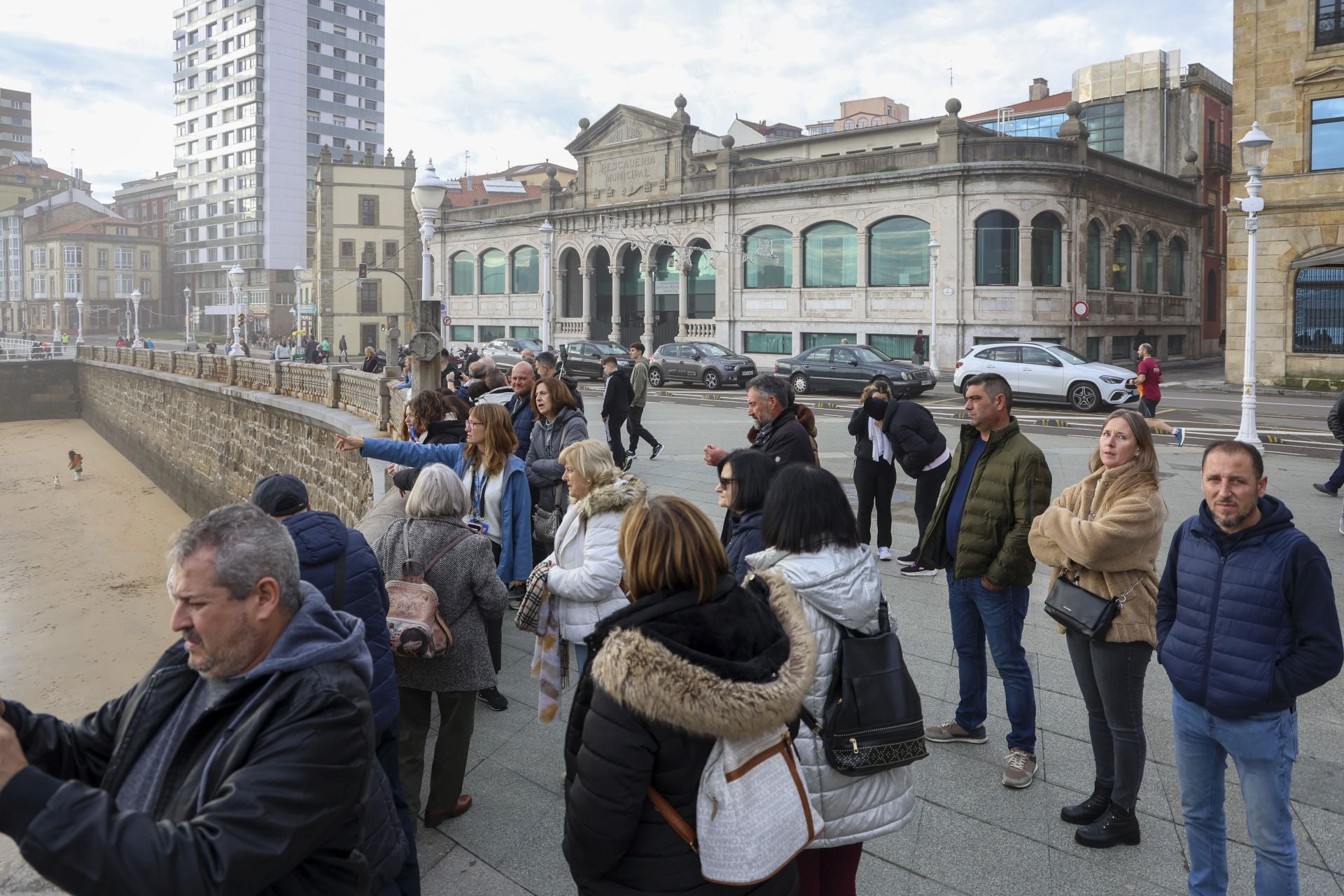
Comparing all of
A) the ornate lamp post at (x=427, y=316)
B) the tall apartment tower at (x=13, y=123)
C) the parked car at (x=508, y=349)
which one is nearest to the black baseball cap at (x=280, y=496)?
the ornate lamp post at (x=427, y=316)

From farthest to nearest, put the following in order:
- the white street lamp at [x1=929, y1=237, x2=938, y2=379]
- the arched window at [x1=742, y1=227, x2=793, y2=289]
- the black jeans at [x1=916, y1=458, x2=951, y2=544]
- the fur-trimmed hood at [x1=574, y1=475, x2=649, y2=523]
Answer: the arched window at [x1=742, y1=227, x2=793, y2=289]
the white street lamp at [x1=929, y1=237, x2=938, y2=379]
the black jeans at [x1=916, y1=458, x2=951, y2=544]
the fur-trimmed hood at [x1=574, y1=475, x2=649, y2=523]

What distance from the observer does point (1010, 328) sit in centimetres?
3516

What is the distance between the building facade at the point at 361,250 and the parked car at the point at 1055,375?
45.7 m

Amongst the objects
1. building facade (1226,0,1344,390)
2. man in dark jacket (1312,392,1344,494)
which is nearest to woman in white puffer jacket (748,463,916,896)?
man in dark jacket (1312,392,1344,494)

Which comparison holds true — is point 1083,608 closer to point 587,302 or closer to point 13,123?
point 587,302

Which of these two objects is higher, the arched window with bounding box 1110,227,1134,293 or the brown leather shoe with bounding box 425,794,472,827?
the arched window with bounding box 1110,227,1134,293

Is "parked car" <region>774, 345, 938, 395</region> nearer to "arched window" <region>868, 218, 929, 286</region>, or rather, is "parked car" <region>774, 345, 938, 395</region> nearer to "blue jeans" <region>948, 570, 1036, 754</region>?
"arched window" <region>868, 218, 929, 286</region>

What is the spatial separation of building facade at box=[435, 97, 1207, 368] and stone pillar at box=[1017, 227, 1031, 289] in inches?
2.0

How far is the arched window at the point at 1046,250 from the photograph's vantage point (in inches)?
1380

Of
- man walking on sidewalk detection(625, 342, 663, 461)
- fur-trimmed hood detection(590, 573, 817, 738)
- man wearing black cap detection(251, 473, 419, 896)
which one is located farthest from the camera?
man walking on sidewalk detection(625, 342, 663, 461)

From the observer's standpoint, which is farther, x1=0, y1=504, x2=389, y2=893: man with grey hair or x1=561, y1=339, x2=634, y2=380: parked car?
x1=561, y1=339, x2=634, y2=380: parked car

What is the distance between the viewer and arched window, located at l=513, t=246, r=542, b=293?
49844 millimetres

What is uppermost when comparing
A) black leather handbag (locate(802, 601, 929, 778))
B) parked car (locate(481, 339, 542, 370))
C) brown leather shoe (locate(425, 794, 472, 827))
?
parked car (locate(481, 339, 542, 370))

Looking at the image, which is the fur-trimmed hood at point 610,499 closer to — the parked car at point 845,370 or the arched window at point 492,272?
the parked car at point 845,370
